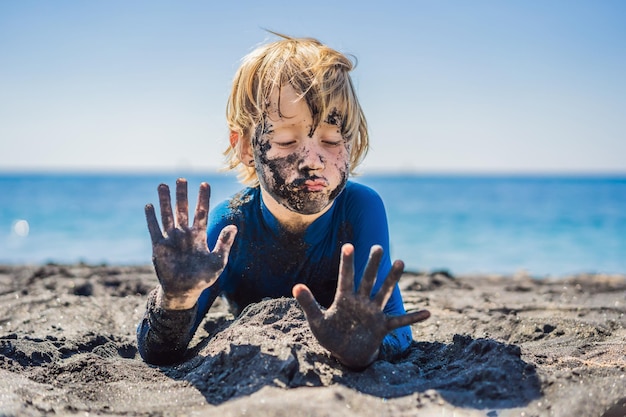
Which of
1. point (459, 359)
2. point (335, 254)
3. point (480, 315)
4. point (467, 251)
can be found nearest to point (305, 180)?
point (335, 254)

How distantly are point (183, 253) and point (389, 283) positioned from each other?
846 mm

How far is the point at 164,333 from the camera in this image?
2.50 m

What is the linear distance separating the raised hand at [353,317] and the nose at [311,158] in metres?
0.68

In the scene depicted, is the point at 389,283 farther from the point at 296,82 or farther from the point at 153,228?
the point at 296,82

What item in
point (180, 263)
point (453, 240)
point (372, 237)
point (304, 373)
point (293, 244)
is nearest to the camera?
point (304, 373)

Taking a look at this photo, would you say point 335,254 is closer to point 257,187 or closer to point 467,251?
point 257,187

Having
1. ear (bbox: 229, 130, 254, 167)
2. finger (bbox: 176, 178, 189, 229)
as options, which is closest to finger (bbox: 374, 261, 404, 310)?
finger (bbox: 176, 178, 189, 229)

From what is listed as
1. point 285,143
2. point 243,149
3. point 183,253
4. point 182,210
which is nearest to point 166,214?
point 182,210

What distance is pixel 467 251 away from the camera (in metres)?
13.9

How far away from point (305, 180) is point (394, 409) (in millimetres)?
1187

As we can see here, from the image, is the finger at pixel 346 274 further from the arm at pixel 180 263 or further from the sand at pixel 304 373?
the arm at pixel 180 263

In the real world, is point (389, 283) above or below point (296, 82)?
below

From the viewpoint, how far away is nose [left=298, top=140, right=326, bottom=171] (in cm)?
260

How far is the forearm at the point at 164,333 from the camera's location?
97.3 inches
